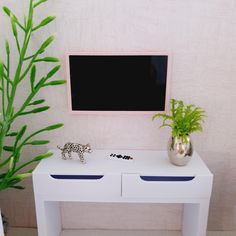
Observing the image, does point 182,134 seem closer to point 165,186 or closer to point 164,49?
point 165,186

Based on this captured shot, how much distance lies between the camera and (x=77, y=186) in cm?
160

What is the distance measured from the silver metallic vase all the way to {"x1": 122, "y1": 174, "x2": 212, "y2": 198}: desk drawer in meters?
0.10

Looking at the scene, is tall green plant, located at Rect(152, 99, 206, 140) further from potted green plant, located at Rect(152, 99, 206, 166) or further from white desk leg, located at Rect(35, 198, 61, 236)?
white desk leg, located at Rect(35, 198, 61, 236)

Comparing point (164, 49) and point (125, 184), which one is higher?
point (164, 49)

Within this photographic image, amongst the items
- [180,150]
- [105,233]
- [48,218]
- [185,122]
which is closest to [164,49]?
[185,122]

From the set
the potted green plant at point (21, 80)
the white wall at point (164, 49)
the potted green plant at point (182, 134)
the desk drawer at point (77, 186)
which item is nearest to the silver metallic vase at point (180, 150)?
the potted green plant at point (182, 134)

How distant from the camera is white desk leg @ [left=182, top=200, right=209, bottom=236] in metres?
1.62

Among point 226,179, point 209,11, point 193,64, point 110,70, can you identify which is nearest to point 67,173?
point 110,70

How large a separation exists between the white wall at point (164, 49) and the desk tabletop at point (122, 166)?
13 centimetres

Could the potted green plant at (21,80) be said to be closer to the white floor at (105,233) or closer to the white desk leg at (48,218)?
the white desk leg at (48,218)

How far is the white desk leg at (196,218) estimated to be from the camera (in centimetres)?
162

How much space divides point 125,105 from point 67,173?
23.0 inches

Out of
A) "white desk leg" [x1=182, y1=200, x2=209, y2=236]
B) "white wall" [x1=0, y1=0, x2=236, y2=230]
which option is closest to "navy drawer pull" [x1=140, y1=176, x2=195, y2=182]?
"white desk leg" [x1=182, y1=200, x2=209, y2=236]

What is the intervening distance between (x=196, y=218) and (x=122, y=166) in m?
0.58
